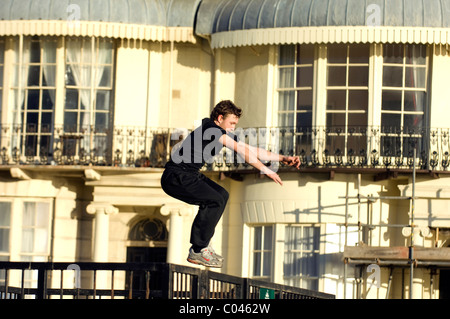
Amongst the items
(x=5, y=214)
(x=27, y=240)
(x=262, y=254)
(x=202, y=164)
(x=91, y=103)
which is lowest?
(x=262, y=254)

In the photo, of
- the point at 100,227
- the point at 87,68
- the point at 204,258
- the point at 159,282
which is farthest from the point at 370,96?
the point at 159,282

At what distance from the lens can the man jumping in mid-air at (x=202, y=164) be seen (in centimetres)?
1434

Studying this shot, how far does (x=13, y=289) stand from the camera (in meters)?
18.6

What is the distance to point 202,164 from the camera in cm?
1488

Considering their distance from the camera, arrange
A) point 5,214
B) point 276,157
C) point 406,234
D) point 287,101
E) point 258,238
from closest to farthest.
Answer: point 276,157 → point 406,234 → point 287,101 → point 258,238 → point 5,214

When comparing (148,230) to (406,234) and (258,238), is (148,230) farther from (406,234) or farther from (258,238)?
(406,234)

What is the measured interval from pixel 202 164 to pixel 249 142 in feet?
56.0

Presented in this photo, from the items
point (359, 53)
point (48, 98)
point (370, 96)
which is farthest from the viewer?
point (48, 98)

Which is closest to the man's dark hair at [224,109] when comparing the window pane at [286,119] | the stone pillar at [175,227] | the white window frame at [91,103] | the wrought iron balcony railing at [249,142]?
the wrought iron balcony railing at [249,142]

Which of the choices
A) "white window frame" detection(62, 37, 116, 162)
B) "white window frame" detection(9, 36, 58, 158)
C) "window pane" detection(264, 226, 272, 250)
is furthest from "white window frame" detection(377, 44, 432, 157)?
"white window frame" detection(9, 36, 58, 158)

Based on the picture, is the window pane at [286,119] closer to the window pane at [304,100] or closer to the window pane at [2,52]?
the window pane at [304,100]

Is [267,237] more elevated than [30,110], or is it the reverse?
[30,110]

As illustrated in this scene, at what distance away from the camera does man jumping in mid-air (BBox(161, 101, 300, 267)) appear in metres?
14.3
